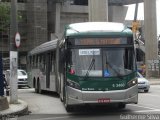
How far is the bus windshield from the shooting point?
52.2 feet

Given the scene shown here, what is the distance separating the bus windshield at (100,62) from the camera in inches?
627

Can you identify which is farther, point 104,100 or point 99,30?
point 99,30

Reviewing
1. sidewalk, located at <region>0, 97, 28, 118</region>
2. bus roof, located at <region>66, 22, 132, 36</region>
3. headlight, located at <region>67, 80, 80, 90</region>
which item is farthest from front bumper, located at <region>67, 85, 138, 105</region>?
sidewalk, located at <region>0, 97, 28, 118</region>

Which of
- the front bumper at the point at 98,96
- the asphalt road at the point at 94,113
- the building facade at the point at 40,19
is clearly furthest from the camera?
the building facade at the point at 40,19

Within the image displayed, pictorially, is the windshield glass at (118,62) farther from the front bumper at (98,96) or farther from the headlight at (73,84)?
the headlight at (73,84)

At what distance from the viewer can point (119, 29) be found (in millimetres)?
16562

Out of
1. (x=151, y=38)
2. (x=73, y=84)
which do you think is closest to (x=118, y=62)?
(x=73, y=84)

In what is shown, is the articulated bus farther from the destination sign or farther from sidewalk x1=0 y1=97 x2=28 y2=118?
sidewalk x1=0 y1=97 x2=28 y2=118

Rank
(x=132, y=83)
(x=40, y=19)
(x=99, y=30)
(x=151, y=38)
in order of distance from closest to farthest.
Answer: (x=132, y=83) < (x=99, y=30) < (x=151, y=38) < (x=40, y=19)

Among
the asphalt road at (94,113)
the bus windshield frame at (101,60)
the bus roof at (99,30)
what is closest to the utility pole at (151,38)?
the asphalt road at (94,113)

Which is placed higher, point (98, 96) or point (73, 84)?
point (73, 84)

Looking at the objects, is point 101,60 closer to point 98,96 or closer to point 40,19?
point 98,96

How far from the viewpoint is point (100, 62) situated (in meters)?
16.0

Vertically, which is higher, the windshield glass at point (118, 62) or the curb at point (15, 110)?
the windshield glass at point (118, 62)
